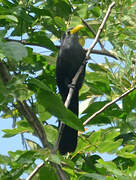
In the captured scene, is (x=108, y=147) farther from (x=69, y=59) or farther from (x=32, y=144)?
(x=69, y=59)

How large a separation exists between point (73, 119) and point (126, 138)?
1441 millimetres

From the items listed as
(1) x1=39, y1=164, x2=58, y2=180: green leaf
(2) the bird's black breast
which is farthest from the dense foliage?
(2) the bird's black breast

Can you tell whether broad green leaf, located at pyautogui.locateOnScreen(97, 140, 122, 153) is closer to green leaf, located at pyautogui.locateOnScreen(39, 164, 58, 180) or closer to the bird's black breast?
green leaf, located at pyautogui.locateOnScreen(39, 164, 58, 180)

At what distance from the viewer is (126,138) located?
2891 millimetres

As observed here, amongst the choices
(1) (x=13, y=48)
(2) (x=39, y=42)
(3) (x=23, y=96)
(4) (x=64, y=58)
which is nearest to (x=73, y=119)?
(3) (x=23, y=96)

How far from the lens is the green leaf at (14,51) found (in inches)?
53.6

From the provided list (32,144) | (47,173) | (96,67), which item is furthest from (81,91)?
(47,173)

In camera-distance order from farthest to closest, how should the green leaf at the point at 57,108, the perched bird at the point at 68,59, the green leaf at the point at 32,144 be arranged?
the perched bird at the point at 68,59 → the green leaf at the point at 32,144 → the green leaf at the point at 57,108

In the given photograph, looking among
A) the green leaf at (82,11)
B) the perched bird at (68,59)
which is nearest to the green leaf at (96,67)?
the perched bird at (68,59)

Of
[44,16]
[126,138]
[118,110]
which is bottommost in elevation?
[126,138]

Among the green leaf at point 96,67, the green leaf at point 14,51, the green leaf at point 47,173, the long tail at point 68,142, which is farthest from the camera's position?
the green leaf at point 96,67

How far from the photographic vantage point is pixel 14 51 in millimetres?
1398

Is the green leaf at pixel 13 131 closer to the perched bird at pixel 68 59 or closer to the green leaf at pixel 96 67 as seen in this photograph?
the green leaf at pixel 96 67

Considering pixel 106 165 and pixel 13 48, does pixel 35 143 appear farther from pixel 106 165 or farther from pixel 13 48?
pixel 13 48
